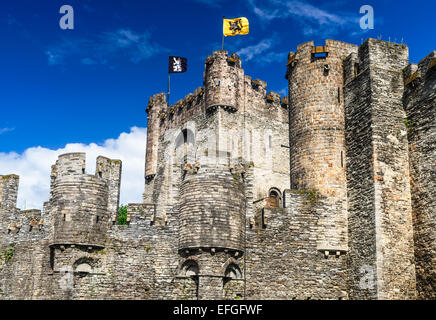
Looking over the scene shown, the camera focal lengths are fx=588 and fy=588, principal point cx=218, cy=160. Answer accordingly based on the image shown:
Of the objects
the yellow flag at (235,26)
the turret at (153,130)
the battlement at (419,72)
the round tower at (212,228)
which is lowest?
the round tower at (212,228)

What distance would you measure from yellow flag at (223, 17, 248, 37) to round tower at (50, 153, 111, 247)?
16.2 meters

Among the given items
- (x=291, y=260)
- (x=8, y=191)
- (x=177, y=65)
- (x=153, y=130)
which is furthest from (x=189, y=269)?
(x=177, y=65)

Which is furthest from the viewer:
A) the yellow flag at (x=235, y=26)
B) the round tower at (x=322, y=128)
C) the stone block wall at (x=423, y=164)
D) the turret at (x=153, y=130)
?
the turret at (x=153, y=130)

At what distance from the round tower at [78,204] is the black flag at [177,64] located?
2048 centimetres

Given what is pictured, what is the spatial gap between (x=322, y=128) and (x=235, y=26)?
44.8 feet

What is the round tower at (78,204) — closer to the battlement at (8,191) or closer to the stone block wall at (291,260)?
the battlement at (8,191)

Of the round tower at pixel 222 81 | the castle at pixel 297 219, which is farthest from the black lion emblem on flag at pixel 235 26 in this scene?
the castle at pixel 297 219

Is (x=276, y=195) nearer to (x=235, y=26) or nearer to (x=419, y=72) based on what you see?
(x=235, y=26)

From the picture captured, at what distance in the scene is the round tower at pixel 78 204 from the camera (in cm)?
2289

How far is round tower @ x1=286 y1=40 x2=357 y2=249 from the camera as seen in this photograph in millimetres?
24375

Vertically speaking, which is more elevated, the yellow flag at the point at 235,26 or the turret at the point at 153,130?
the yellow flag at the point at 235,26

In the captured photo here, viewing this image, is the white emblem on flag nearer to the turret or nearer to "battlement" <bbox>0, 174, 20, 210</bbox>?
the turret

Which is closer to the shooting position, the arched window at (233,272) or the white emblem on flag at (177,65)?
the arched window at (233,272)
